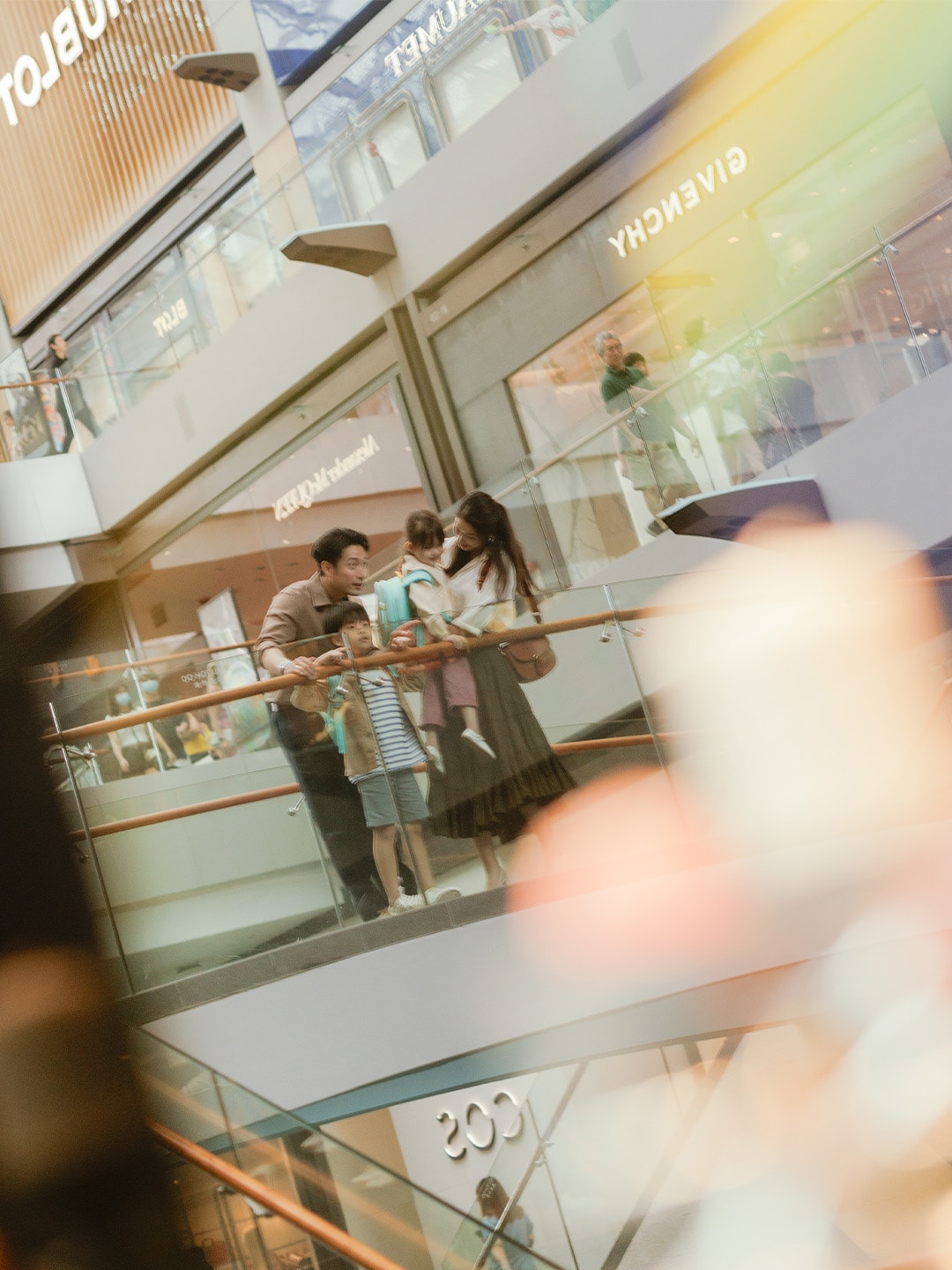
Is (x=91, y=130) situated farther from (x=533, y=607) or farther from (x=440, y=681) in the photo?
(x=440, y=681)

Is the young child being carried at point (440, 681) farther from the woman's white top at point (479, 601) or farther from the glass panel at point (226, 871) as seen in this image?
the glass panel at point (226, 871)

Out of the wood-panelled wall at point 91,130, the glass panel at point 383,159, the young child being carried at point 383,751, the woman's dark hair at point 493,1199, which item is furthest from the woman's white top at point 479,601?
the wood-panelled wall at point 91,130

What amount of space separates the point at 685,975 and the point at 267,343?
8415 millimetres

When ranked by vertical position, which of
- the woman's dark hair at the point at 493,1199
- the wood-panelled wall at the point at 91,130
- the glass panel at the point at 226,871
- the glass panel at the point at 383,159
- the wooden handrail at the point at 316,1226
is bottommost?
the woman's dark hair at the point at 493,1199

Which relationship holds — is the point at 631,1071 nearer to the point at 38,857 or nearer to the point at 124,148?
the point at 124,148

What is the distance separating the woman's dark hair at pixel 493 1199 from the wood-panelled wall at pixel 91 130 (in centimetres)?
1022

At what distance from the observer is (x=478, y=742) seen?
16.4ft

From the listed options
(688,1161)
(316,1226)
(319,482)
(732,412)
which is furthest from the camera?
(688,1161)

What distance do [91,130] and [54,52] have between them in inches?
39.4

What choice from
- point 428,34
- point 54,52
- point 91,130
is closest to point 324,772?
point 428,34

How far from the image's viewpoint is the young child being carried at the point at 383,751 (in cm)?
488

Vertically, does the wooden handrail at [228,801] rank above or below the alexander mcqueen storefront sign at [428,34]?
below

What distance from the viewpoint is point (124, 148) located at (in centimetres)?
1484

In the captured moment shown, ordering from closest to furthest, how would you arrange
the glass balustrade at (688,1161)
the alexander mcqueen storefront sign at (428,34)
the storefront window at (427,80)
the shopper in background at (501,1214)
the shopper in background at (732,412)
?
the shopper in background at (501,1214), the shopper in background at (732,412), the glass balustrade at (688,1161), the storefront window at (427,80), the alexander mcqueen storefront sign at (428,34)
